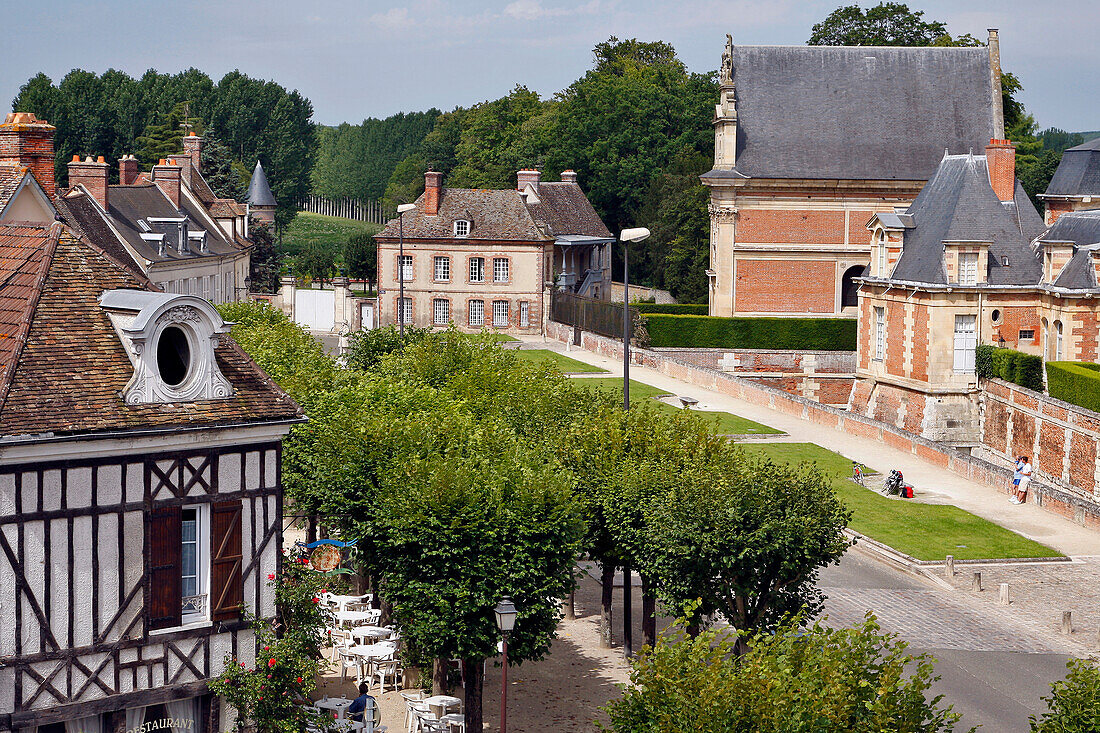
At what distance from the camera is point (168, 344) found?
16.5 m

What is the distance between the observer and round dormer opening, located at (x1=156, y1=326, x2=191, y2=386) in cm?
1631

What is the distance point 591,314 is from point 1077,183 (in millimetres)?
21726

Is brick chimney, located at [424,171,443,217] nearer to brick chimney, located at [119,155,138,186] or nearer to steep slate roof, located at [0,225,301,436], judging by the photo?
brick chimney, located at [119,155,138,186]

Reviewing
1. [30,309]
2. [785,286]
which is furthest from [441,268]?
[30,309]

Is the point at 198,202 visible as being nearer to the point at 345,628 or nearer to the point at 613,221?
the point at 613,221

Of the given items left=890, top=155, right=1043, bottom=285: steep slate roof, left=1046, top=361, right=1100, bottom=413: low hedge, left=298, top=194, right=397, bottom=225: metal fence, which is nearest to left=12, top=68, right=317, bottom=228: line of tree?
left=298, top=194, right=397, bottom=225: metal fence

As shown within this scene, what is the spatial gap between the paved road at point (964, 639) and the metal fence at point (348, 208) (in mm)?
125562

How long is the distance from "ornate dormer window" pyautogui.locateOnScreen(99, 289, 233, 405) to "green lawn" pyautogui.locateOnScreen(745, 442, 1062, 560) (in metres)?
17.7

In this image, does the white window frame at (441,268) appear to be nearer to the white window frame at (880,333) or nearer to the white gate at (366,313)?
the white gate at (366,313)

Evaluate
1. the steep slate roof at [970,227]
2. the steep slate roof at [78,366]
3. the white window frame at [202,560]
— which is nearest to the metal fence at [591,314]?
the steep slate roof at [970,227]

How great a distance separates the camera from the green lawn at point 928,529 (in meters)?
29.3

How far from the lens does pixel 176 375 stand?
16.4 metres

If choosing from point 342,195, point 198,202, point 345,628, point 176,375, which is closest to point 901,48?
point 198,202

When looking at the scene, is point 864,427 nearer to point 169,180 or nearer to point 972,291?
point 972,291
